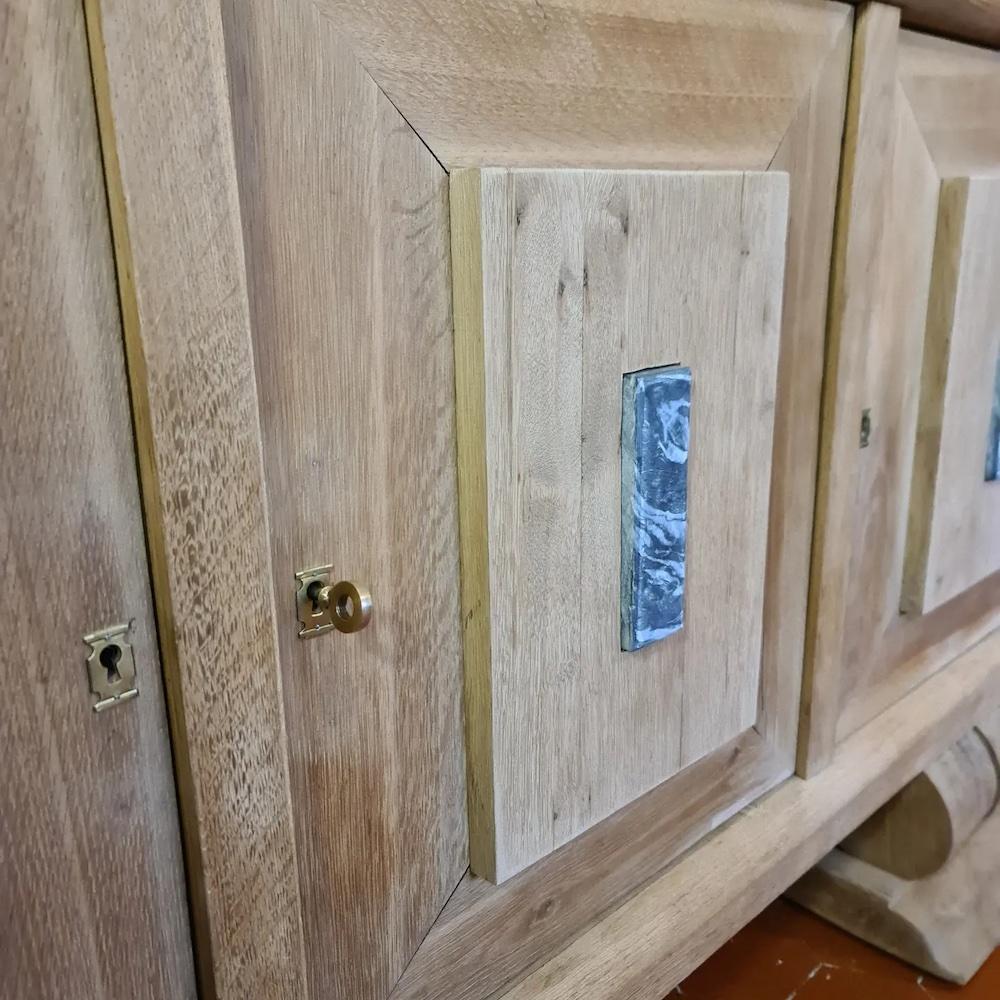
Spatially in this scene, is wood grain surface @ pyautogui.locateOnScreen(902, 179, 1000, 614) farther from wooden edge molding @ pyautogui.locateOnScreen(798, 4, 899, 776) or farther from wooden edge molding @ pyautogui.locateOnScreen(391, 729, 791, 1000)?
wooden edge molding @ pyautogui.locateOnScreen(391, 729, 791, 1000)

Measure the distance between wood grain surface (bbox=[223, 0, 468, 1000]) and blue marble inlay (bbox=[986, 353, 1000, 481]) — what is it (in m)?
0.69

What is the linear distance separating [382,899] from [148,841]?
0.58ft

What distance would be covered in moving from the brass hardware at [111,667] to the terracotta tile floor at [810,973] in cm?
79

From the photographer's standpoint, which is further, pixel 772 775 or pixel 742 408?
pixel 772 775

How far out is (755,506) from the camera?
0.73m

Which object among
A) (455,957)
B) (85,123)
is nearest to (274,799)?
(455,957)

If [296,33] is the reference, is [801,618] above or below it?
below

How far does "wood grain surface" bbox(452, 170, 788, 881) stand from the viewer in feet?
1.76


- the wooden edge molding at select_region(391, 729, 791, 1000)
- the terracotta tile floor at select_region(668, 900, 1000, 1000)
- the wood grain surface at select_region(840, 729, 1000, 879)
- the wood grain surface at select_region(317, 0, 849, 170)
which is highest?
the wood grain surface at select_region(317, 0, 849, 170)

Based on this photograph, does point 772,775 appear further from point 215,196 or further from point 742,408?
point 215,196

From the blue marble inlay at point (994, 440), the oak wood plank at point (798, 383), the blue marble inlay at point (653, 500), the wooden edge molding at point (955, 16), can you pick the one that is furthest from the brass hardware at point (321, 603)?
the blue marble inlay at point (994, 440)

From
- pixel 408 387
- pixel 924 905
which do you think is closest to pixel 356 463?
pixel 408 387

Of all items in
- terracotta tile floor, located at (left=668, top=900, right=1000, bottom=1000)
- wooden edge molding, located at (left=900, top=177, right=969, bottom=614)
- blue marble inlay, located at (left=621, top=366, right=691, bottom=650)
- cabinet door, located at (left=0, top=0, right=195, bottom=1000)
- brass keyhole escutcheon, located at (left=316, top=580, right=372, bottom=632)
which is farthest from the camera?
terracotta tile floor, located at (left=668, top=900, right=1000, bottom=1000)

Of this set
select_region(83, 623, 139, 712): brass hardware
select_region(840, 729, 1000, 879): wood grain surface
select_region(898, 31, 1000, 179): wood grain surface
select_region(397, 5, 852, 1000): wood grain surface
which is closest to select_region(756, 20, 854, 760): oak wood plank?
select_region(397, 5, 852, 1000): wood grain surface
